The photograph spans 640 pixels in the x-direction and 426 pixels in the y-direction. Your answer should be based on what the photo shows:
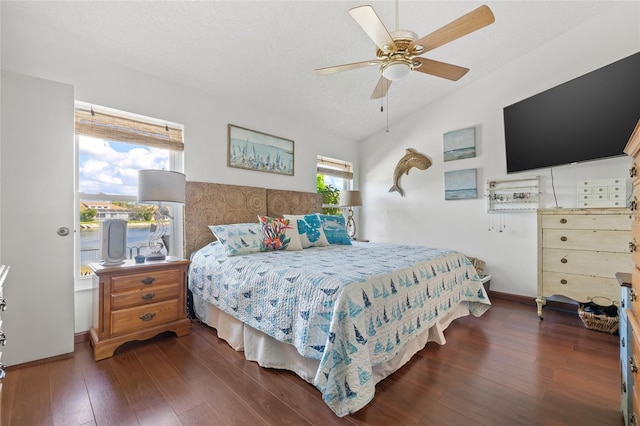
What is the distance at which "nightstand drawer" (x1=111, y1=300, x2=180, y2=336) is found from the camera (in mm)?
2057

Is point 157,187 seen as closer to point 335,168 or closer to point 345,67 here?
point 345,67

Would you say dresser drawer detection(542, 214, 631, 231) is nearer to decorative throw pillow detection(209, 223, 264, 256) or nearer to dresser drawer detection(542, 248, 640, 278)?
dresser drawer detection(542, 248, 640, 278)

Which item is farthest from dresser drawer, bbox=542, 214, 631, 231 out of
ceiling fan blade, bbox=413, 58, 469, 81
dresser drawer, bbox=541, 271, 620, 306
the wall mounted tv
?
ceiling fan blade, bbox=413, 58, 469, 81

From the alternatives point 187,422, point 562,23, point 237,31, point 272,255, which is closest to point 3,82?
point 237,31

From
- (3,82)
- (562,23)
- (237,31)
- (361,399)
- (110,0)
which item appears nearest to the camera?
(361,399)

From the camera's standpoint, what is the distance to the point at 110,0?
77.7 inches

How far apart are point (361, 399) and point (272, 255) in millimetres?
1322

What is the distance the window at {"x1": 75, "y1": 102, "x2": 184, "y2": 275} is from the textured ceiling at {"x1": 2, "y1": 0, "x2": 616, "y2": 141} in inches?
20.9

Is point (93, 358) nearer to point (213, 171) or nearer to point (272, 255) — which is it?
point (272, 255)

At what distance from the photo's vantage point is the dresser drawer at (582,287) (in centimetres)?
243

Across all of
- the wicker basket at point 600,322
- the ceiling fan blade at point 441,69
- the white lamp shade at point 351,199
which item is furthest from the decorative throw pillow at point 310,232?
the wicker basket at point 600,322

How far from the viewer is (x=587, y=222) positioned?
254 centimetres

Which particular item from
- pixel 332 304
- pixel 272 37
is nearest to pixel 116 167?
pixel 272 37

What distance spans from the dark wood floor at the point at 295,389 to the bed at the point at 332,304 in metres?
0.13
